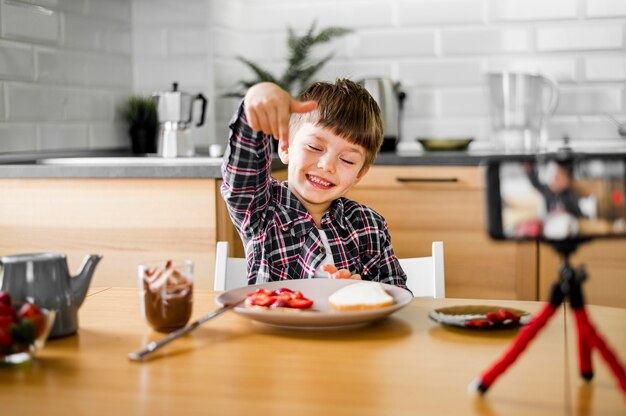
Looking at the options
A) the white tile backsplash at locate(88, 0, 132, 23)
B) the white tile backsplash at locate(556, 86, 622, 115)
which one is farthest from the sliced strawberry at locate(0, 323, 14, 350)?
the white tile backsplash at locate(556, 86, 622, 115)

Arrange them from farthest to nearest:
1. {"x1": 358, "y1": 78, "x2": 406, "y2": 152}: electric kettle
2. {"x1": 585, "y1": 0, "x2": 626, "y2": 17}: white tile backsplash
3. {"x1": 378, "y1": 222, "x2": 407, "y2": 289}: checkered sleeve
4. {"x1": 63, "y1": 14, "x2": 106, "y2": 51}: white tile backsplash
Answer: {"x1": 585, "y1": 0, "x2": 626, "y2": 17}: white tile backsplash → {"x1": 358, "y1": 78, "x2": 406, "y2": 152}: electric kettle → {"x1": 63, "y1": 14, "x2": 106, "y2": 51}: white tile backsplash → {"x1": 378, "y1": 222, "x2": 407, "y2": 289}: checkered sleeve

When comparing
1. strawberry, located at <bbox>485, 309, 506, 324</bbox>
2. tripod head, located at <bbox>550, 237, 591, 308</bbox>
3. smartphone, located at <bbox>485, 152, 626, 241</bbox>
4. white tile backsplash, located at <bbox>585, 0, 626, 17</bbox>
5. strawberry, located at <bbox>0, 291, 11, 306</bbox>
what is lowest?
strawberry, located at <bbox>485, 309, 506, 324</bbox>

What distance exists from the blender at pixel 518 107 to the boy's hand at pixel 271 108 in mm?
1979

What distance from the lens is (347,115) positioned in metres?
1.62

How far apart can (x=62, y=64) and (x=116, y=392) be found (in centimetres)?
222

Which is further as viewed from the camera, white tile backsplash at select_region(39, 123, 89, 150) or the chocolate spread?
white tile backsplash at select_region(39, 123, 89, 150)

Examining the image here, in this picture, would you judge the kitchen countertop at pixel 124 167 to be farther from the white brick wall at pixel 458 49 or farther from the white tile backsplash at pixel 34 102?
the white brick wall at pixel 458 49

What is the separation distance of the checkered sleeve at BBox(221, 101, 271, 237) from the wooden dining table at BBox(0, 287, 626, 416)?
41 centimetres

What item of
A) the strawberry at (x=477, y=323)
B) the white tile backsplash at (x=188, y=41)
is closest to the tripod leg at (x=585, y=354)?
the strawberry at (x=477, y=323)

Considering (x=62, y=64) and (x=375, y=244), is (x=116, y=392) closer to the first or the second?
(x=375, y=244)

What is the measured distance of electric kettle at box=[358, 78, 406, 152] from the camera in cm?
298

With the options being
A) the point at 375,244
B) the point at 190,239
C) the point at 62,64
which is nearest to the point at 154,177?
the point at 190,239

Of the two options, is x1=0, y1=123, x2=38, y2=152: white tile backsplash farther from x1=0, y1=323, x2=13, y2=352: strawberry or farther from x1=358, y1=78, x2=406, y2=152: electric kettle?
x1=0, y1=323, x2=13, y2=352: strawberry

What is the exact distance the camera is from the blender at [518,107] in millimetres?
2941
